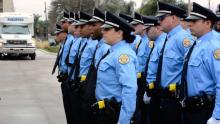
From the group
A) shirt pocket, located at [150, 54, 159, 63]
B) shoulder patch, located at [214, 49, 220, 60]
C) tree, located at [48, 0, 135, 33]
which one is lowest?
tree, located at [48, 0, 135, 33]

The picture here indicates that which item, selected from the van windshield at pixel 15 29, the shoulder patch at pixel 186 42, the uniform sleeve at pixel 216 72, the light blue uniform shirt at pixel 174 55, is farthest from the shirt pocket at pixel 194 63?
the van windshield at pixel 15 29

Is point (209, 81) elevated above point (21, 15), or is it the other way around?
point (209, 81)

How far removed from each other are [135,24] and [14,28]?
22952 millimetres

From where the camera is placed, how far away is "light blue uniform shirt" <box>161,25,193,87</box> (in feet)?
18.7

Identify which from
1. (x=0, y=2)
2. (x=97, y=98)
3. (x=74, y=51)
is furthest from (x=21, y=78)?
(x=0, y=2)

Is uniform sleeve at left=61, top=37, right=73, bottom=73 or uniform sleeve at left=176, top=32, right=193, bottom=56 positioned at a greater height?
uniform sleeve at left=176, top=32, right=193, bottom=56

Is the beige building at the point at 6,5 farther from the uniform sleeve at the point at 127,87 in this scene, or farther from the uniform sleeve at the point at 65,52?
the uniform sleeve at the point at 127,87

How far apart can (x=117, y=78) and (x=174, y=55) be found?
1.26 meters

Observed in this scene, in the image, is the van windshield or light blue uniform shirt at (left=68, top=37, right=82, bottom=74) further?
the van windshield

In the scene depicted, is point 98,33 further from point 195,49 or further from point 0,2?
point 0,2

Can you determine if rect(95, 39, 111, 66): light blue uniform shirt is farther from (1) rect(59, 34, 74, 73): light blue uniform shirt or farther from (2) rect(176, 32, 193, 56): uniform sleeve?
(1) rect(59, 34, 74, 73): light blue uniform shirt

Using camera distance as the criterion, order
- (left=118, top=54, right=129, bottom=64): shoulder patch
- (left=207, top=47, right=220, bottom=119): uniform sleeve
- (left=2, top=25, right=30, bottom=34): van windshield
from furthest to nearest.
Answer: (left=2, top=25, right=30, bottom=34): van windshield < (left=118, top=54, right=129, bottom=64): shoulder patch < (left=207, top=47, right=220, bottom=119): uniform sleeve

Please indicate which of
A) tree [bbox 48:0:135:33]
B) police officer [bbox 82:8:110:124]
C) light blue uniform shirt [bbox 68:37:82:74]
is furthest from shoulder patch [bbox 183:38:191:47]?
tree [bbox 48:0:135:33]

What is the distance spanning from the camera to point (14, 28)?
30.0 m
